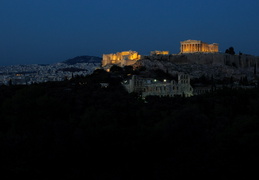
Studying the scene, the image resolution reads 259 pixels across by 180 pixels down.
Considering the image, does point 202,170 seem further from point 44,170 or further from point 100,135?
point 44,170

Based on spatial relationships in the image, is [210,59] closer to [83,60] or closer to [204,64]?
[204,64]

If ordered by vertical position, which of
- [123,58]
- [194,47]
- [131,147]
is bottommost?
[131,147]

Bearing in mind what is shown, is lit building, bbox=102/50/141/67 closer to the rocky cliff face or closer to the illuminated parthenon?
the rocky cliff face

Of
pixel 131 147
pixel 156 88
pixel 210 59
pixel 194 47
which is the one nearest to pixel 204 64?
pixel 210 59

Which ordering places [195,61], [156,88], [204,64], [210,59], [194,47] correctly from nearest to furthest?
[156,88] → [204,64] → [195,61] → [210,59] → [194,47]

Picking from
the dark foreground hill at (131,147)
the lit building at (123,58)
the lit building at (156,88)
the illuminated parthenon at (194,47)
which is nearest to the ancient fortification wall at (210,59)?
the lit building at (123,58)

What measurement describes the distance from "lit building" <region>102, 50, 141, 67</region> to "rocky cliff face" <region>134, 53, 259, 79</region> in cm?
408

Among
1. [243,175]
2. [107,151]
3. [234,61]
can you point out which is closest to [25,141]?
[107,151]

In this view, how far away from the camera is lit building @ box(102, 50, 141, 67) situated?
83.4 m

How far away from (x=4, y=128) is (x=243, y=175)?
1625 cm

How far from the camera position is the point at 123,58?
86.8 m

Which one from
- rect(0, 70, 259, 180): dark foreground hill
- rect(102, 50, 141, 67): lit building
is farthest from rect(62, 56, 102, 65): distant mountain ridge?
rect(0, 70, 259, 180): dark foreground hill

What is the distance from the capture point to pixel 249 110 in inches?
1209

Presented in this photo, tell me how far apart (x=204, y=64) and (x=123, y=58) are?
16.2 metres
